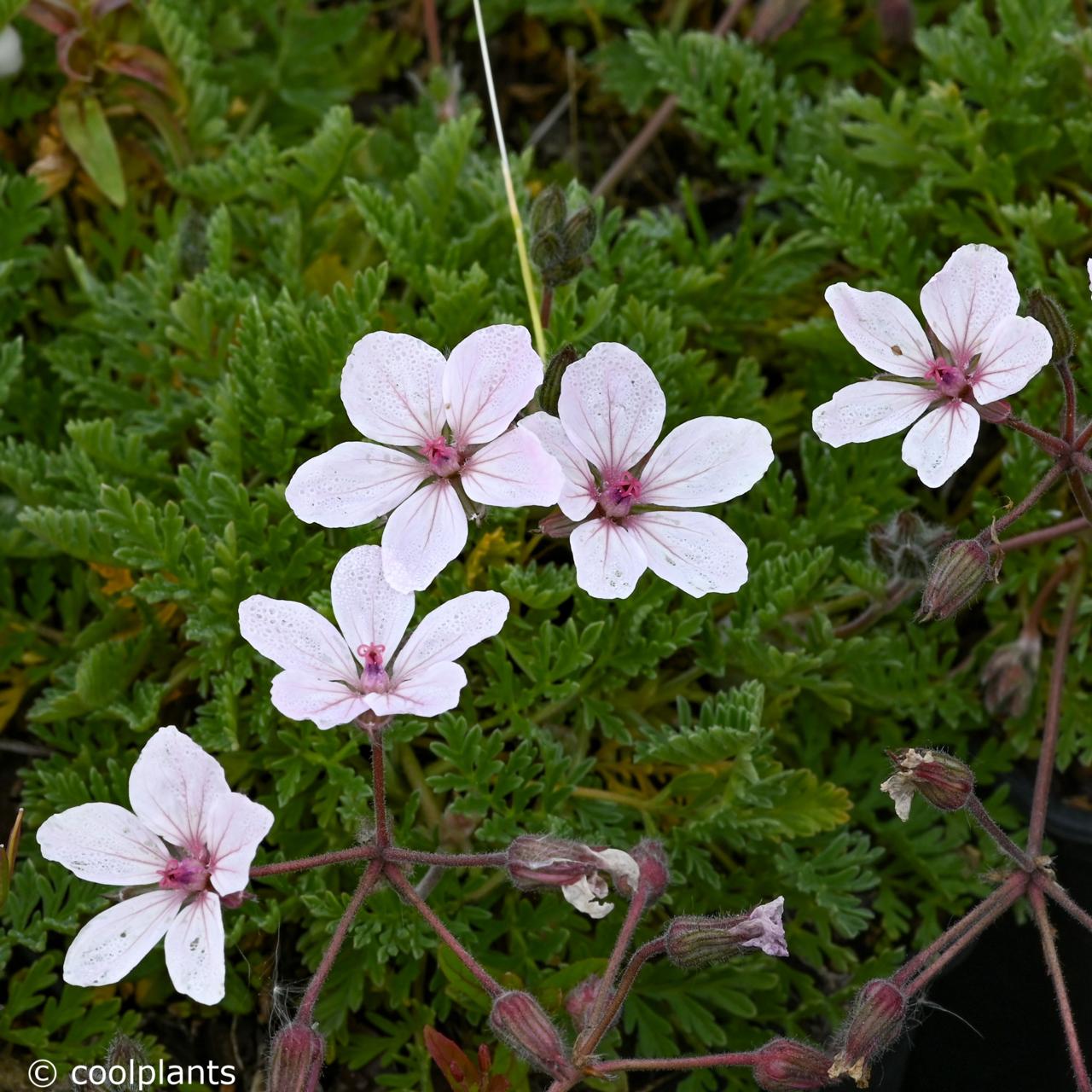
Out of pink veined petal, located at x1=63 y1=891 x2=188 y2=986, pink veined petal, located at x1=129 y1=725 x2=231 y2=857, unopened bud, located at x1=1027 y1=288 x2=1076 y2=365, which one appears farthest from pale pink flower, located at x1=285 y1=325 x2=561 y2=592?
unopened bud, located at x1=1027 y1=288 x2=1076 y2=365

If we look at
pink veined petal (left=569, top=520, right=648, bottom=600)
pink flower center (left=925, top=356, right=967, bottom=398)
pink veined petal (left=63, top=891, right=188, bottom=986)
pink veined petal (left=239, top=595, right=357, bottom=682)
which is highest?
pink flower center (left=925, top=356, right=967, bottom=398)

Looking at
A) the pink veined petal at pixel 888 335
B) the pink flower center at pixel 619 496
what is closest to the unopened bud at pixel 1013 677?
the pink veined petal at pixel 888 335

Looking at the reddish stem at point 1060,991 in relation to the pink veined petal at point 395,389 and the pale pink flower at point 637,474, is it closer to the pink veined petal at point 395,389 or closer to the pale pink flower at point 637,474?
the pale pink flower at point 637,474

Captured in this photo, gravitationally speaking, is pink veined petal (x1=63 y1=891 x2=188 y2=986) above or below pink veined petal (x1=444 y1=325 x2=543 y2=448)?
below

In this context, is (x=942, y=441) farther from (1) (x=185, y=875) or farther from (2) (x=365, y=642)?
(1) (x=185, y=875)

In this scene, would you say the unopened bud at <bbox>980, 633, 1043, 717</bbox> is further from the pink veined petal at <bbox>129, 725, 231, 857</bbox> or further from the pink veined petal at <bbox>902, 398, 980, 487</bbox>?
the pink veined petal at <bbox>129, 725, 231, 857</bbox>

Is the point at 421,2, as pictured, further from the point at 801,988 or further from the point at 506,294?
the point at 801,988

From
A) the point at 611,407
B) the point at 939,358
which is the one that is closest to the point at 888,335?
the point at 939,358
